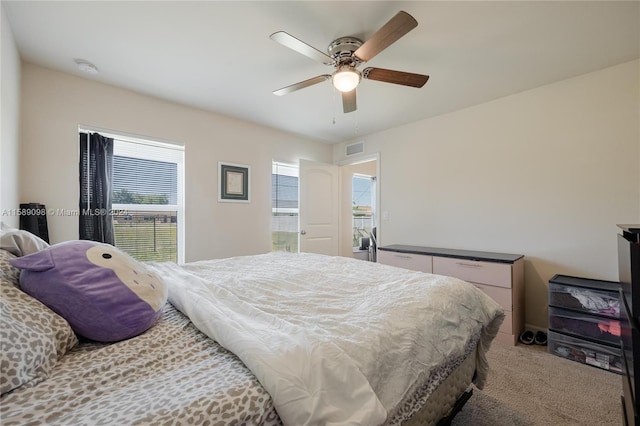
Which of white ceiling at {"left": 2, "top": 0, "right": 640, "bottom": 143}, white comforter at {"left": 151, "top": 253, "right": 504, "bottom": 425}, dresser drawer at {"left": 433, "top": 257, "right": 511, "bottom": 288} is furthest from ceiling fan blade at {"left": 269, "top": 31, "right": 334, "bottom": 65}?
dresser drawer at {"left": 433, "top": 257, "right": 511, "bottom": 288}

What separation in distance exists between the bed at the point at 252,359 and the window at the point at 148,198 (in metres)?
2.00

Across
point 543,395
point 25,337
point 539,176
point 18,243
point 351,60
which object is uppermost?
point 351,60

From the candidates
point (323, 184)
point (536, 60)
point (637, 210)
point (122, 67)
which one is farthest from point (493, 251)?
point (122, 67)

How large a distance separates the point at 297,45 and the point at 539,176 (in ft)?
8.63

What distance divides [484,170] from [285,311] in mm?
2921

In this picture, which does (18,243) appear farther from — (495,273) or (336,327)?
(495,273)

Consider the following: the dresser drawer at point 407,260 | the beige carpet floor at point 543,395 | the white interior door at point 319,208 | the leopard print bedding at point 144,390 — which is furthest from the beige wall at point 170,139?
the beige carpet floor at point 543,395

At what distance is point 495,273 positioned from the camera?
8.30 ft

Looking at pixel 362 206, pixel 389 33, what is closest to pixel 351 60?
pixel 389 33

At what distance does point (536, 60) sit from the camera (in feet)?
7.30

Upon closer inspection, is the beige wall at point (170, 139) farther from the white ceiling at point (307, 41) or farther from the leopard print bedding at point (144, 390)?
the leopard print bedding at point (144, 390)

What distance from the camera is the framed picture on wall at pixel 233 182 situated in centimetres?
343

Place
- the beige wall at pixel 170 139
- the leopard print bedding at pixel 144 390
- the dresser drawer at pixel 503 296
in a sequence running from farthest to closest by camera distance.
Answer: the dresser drawer at pixel 503 296, the beige wall at pixel 170 139, the leopard print bedding at pixel 144 390

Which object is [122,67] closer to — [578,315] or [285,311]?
[285,311]
